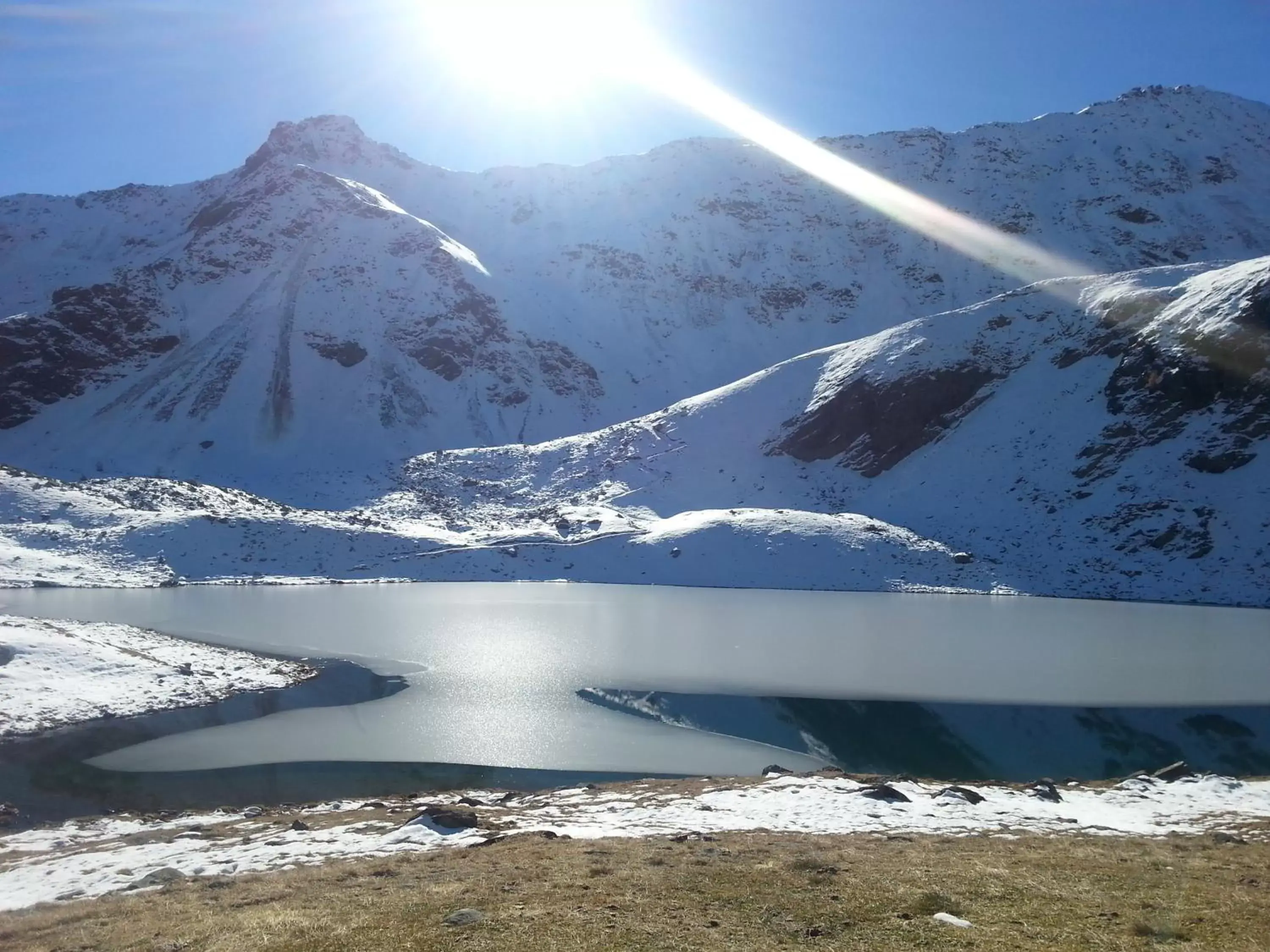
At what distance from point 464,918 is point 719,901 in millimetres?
3326

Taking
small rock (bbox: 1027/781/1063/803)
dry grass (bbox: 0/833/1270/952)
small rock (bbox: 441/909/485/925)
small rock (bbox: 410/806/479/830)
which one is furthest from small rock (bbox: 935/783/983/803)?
small rock (bbox: 441/909/485/925)

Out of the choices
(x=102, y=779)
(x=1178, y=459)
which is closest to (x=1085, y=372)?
(x=1178, y=459)

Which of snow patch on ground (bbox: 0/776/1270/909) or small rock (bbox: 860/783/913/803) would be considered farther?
small rock (bbox: 860/783/913/803)

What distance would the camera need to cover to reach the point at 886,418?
327 ft

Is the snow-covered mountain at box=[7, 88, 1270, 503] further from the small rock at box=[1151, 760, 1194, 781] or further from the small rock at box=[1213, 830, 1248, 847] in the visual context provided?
the small rock at box=[1213, 830, 1248, 847]

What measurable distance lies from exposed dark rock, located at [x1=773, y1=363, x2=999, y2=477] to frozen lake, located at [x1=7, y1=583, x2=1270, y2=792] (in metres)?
31.5

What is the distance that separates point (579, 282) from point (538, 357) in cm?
3828

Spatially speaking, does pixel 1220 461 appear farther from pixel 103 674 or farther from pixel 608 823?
pixel 103 674

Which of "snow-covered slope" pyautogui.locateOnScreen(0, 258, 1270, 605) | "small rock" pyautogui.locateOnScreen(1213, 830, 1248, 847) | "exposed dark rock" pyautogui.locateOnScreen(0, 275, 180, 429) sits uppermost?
"exposed dark rock" pyautogui.locateOnScreen(0, 275, 180, 429)

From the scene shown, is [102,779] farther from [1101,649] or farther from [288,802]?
[1101,649]

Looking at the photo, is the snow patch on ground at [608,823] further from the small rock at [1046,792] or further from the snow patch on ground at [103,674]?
the snow patch on ground at [103,674]

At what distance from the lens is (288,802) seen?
2114 centimetres

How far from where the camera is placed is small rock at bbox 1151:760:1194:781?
2142 centimetres

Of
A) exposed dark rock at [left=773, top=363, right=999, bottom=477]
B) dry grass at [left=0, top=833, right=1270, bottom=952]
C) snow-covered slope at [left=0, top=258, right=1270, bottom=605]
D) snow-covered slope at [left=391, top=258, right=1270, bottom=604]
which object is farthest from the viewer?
exposed dark rock at [left=773, top=363, right=999, bottom=477]
